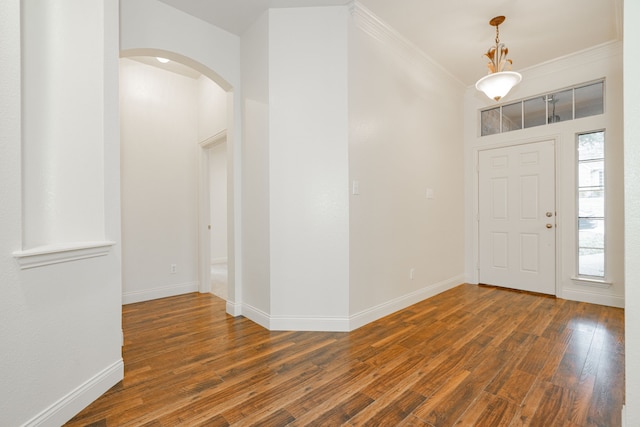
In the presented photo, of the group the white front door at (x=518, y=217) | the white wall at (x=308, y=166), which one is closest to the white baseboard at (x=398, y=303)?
the white wall at (x=308, y=166)

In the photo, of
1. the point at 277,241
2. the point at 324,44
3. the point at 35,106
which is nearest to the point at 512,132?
the point at 324,44

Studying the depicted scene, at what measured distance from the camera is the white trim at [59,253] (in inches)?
55.7

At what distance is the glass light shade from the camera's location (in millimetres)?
2874

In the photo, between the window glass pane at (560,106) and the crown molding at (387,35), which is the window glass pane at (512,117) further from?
the crown molding at (387,35)

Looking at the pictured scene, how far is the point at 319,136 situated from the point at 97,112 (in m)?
1.75

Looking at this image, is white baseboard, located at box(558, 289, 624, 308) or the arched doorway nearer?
white baseboard, located at box(558, 289, 624, 308)

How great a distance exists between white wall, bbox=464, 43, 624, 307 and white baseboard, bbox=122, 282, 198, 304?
16.5 feet

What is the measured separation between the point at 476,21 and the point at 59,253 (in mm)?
4144

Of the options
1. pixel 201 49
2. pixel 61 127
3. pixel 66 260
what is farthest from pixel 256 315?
pixel 201 49

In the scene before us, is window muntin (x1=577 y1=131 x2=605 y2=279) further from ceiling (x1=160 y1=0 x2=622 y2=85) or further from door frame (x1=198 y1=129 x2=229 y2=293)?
door frame (x1=198 y1=129 x2=229 y2=293)

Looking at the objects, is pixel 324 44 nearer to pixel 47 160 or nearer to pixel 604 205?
pixel 47 160

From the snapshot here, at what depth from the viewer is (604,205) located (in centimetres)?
360

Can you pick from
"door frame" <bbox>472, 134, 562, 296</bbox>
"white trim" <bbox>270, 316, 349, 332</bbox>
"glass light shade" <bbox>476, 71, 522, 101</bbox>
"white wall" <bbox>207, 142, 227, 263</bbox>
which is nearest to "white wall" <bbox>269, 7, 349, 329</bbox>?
"white trim" <bbox>270, 316, 349, 332</bbox>

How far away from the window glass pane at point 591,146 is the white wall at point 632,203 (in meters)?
3.17
